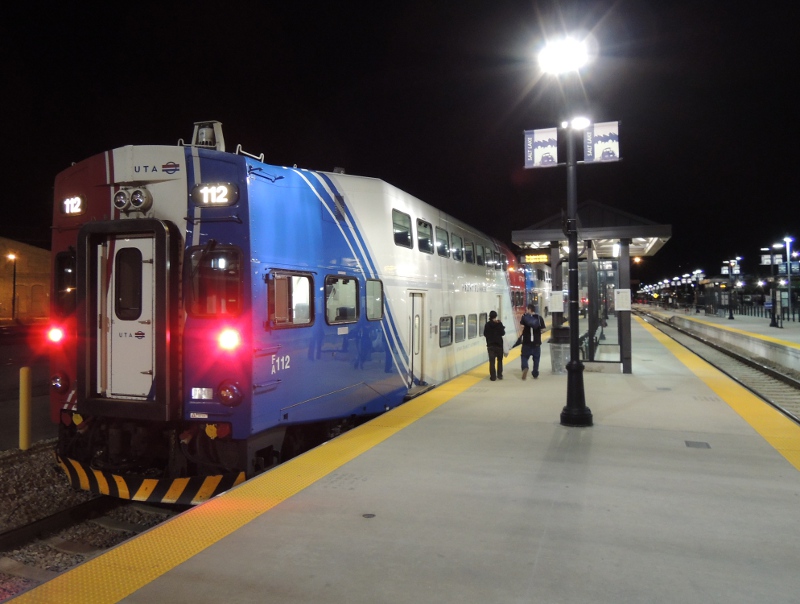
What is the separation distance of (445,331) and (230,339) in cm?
735

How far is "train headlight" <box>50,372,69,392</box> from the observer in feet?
20.9

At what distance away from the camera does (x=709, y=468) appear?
6.35 meters

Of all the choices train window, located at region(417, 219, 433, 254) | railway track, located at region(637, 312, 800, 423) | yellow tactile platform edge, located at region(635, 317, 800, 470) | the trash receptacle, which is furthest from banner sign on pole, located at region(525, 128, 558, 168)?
the trash receptacle

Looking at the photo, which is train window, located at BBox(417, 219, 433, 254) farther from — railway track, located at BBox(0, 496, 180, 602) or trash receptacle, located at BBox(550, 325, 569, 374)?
railway track, located at BBox(0, 496, 180, 602)

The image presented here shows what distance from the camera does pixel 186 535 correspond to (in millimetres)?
4539

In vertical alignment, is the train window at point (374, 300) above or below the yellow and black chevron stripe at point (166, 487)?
above

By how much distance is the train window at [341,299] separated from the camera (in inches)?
288

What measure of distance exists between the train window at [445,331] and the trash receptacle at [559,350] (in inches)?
120

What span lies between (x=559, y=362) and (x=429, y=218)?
5.47 meters

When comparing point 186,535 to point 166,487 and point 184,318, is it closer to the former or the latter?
point 166,487

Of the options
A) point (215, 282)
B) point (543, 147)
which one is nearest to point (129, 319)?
point (215, 282)

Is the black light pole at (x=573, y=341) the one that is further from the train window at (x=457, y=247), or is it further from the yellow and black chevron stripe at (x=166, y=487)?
the yellow and black chevron stripe at (x=166, y=487)

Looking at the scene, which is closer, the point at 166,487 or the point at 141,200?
the point at 166,487

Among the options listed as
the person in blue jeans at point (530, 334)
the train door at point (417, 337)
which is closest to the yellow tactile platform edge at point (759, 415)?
the person in blue jeans at point (530, 334)
